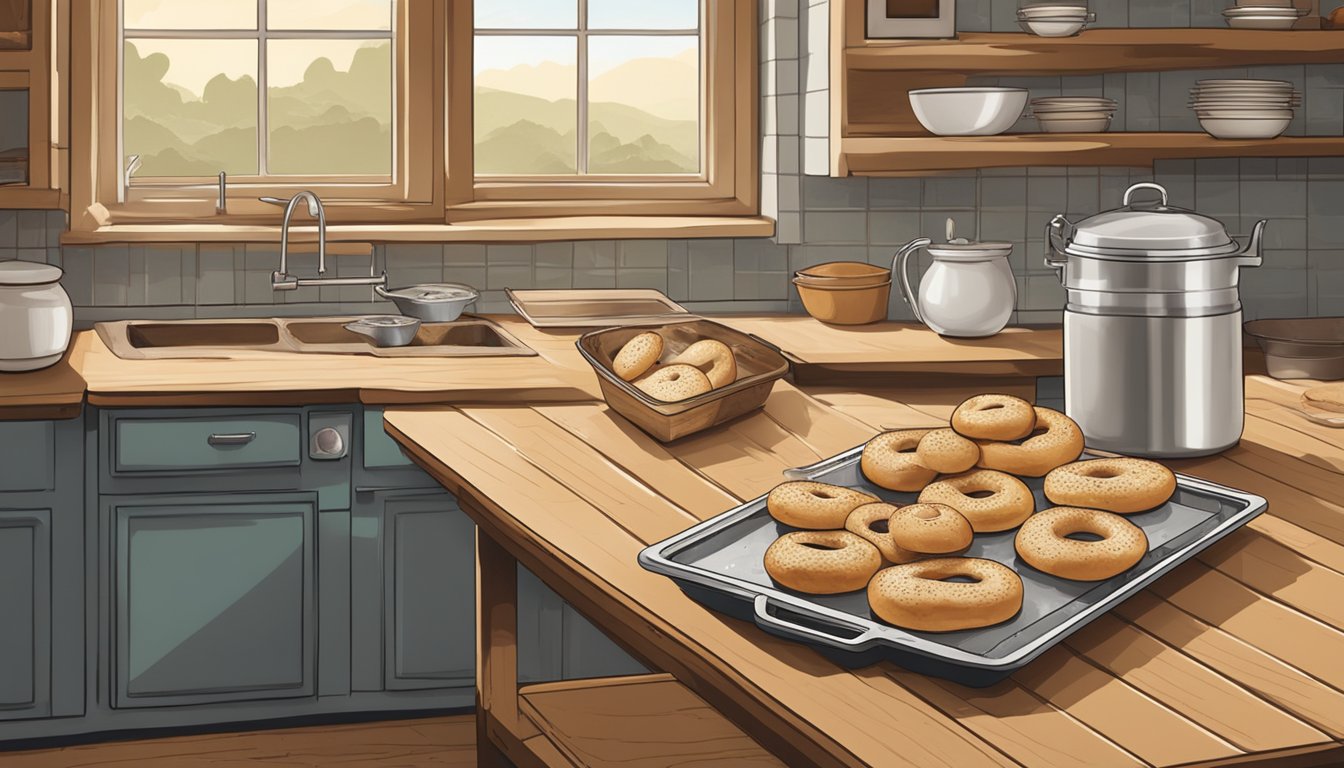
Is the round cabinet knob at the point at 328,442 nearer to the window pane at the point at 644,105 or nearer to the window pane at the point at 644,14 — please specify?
the window pane at the point at 644,105

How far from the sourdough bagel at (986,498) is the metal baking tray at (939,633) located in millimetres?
17

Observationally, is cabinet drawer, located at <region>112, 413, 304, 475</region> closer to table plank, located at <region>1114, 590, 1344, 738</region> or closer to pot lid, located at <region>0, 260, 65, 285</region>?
pot lid, located at <region>0, 260, 65, 285</region>

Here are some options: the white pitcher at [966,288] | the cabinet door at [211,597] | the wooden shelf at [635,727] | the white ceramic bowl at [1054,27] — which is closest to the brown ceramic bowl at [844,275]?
the white pitcher at [966,288]

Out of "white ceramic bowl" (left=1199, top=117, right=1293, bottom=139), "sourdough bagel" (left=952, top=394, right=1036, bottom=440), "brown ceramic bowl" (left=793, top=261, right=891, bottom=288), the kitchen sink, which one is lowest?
"sourdough bagel" (left=952, top=394, right=1036, bottom=440)

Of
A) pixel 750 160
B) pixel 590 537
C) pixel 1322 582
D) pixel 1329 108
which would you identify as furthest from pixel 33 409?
pixel 1329 108

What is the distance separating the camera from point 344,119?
390cm

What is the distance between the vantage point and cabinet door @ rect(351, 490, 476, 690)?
299 cm

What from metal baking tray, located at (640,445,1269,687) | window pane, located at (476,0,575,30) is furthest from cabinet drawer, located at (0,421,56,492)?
metal baking tray, located at (640,445,1269,687)

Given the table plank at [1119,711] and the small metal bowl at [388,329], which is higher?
the small metal bowl at [388,329]

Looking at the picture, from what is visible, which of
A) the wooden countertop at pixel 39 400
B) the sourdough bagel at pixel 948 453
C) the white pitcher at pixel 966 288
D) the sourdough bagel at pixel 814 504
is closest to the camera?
the sourdough bagel at pixel 814 504

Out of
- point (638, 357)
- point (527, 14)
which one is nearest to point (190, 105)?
point (527, 14)

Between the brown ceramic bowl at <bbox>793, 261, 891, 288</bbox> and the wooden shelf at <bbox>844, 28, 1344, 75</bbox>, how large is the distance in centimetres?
50

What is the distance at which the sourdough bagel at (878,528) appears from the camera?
4.63 ft

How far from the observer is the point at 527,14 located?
3973mm
